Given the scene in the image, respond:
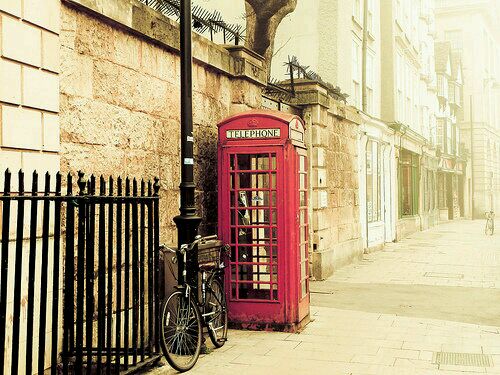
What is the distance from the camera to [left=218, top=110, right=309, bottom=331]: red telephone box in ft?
24.8

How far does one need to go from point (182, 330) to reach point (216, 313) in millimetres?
797

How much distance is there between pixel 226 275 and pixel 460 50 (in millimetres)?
46994

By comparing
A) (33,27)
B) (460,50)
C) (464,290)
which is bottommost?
(464,290)

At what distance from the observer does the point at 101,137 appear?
6.10 metres

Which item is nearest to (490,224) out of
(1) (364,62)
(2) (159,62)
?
(1) (364,62)

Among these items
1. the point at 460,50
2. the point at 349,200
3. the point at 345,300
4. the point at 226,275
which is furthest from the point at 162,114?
the point at 460,50

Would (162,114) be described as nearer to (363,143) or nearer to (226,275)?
(226,275)

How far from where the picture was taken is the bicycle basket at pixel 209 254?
663cm

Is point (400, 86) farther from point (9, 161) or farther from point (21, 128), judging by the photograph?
point (9, 161)

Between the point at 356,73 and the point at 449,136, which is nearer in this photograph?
the point at 356,73

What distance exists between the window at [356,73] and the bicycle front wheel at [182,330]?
48.4 ft

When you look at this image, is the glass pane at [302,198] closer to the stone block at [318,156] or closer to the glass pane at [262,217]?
the glass pane at [262,217]

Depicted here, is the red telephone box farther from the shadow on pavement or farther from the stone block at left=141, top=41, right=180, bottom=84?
the shadow on pavement

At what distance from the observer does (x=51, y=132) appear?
5359 mm
